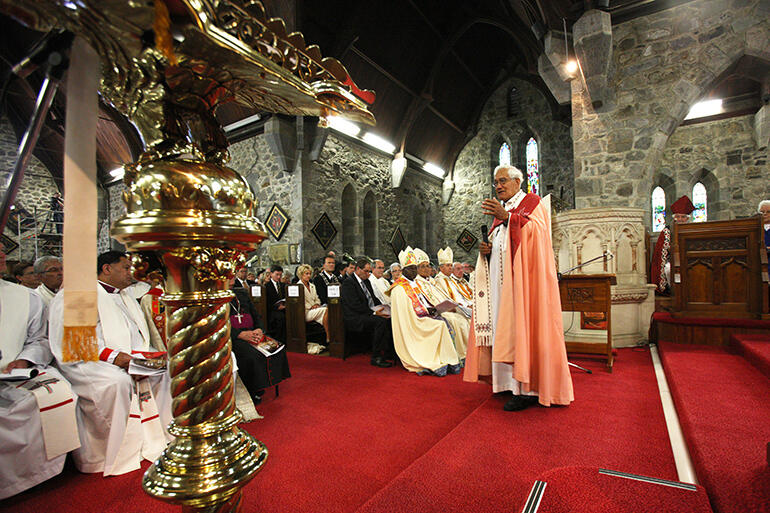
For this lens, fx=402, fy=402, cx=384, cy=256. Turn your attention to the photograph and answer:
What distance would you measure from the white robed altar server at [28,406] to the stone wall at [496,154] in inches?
501

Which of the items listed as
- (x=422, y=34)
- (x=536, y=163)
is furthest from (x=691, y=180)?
(x=422, y=34)

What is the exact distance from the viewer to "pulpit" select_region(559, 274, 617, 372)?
161 inches

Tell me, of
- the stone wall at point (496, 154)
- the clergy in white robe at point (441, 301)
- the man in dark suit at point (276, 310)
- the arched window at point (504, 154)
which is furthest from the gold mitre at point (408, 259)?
the arched window at point (504, 154)

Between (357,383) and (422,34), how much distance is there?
10.9m

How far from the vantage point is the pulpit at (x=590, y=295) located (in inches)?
161

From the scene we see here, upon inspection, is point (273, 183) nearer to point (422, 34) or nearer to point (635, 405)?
point (422, 34)

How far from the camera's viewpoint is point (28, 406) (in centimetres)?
222

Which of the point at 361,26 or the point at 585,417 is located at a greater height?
the point at 361,26

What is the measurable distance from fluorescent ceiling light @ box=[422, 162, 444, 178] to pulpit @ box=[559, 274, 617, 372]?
1035 cm

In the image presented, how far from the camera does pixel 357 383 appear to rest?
4180 millimetres

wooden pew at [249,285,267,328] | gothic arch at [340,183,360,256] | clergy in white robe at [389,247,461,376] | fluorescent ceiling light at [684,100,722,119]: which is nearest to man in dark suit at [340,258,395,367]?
clergy in white robe at [389,247,461,376]

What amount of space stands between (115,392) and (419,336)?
10.4 ft

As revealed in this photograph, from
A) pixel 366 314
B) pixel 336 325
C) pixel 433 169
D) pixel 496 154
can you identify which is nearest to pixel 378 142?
pixel 433 169

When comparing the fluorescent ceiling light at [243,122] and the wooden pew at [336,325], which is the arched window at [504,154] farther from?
the wooden pew at [336,325]
